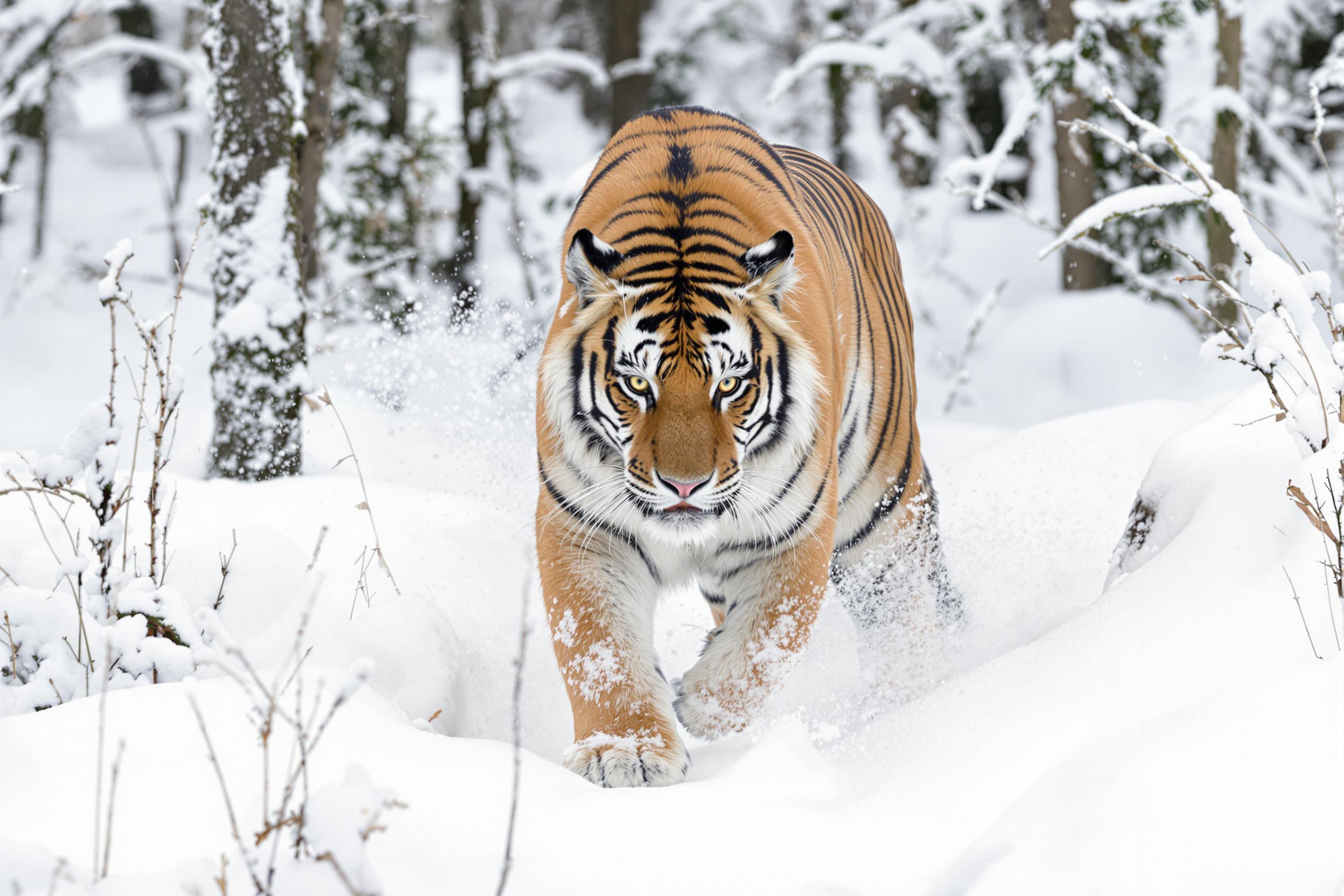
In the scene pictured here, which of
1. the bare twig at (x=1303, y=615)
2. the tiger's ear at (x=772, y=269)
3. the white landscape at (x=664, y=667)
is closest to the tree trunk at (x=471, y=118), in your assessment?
the white landscape at (x=664, y=667)

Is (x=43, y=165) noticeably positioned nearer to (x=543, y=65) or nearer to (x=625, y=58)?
(x=543, y=65)

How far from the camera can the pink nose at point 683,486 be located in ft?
7.57

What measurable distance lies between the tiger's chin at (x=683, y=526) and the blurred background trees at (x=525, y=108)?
171cm

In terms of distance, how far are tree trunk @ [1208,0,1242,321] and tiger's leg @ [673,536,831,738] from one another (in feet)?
13.0

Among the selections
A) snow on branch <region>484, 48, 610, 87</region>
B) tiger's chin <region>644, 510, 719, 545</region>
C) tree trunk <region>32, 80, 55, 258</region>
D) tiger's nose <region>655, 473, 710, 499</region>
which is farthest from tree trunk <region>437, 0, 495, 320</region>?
tiger's nose <region>655, 473, 710, 499</region>

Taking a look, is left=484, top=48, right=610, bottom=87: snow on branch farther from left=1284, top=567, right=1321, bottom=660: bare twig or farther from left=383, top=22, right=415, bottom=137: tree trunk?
left=1284, top=567, right=1321, bottom=660: bare twig

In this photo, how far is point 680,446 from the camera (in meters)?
2.31

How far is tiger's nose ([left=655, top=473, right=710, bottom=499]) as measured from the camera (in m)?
2.31

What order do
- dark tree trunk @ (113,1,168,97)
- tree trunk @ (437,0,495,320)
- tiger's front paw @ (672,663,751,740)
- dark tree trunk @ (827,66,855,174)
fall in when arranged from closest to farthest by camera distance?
tiger's front paw @ (672,663,751,740), tree trunk @ (437,0,495,320), dark tree trunk @ (827,66,855,174), dark tree trunk @ (113,1,168,97)

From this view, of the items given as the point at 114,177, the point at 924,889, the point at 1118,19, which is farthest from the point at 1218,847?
the point at 114,177

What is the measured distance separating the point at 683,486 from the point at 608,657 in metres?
0.47

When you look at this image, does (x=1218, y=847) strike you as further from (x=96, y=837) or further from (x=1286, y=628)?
(x=96, y=837)

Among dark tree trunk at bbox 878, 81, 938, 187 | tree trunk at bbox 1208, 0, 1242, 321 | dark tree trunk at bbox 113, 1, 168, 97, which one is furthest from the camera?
dark tree trunk at bbox 113, 1, 168, 97

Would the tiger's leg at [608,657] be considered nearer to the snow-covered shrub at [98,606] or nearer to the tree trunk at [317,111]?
the snow-covered shrub at [98,606]
